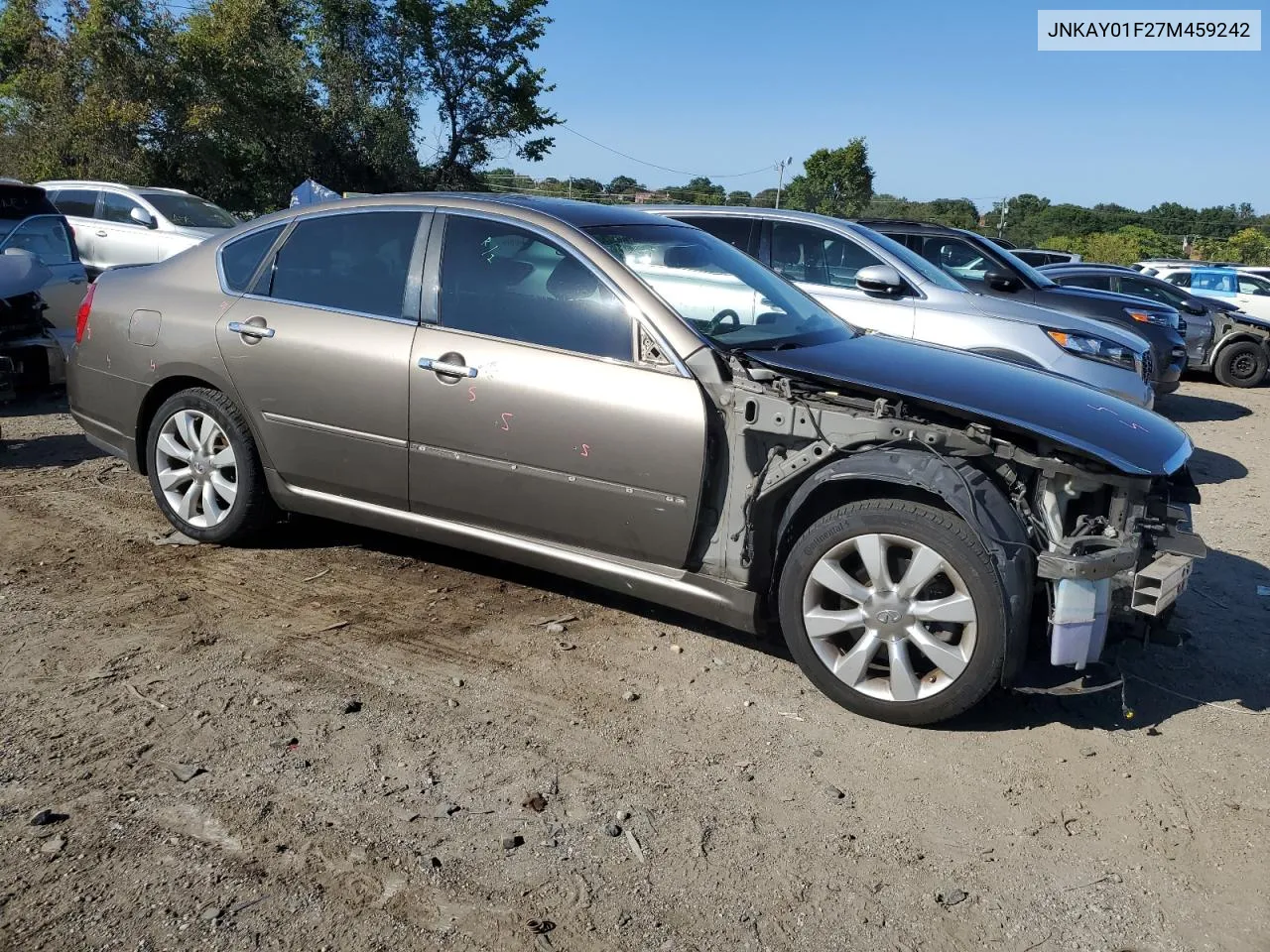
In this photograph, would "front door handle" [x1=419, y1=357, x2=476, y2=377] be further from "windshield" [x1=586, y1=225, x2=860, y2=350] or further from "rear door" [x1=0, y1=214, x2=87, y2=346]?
"rear door" [x1=0, y1=214, x2=87, y2=346]

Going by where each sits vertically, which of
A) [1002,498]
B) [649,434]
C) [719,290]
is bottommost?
[1002,498]

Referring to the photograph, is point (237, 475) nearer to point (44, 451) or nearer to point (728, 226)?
point (44, 451)

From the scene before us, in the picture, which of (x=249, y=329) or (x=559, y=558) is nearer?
(x=559, y=558)

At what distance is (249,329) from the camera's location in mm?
4789

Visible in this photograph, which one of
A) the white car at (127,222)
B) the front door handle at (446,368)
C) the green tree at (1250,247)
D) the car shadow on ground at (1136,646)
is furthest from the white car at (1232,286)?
the green tree at (1250,247)

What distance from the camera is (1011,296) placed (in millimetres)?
9281

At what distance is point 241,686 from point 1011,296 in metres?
7.66

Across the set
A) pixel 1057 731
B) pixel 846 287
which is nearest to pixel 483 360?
pixel 1057 731

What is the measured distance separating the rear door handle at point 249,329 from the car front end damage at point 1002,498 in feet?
7.27

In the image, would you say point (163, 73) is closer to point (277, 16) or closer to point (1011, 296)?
point (277, 16)

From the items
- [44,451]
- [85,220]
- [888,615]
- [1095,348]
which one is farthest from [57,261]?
[1095,348]

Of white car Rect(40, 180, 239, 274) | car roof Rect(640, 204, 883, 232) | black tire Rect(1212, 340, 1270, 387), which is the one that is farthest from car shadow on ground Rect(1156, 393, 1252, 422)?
white car Rect(40, 180, 239, 274)

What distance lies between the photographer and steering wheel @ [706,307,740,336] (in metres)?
4.20

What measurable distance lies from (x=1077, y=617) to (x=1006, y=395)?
2.95 ft
